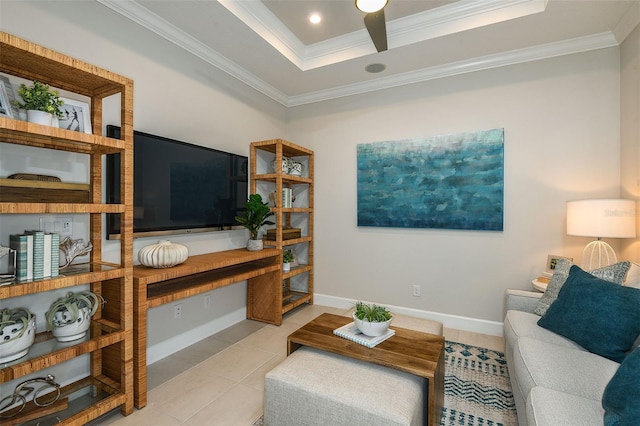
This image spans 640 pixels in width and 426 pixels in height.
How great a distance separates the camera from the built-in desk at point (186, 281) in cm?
181

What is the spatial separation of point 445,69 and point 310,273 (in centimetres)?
271

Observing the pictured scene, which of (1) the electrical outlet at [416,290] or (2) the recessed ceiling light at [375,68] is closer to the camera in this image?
(2) the recessed ceiling light at [375,68]

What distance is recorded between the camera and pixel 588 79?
101 inches

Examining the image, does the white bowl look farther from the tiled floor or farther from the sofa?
the tiled floor

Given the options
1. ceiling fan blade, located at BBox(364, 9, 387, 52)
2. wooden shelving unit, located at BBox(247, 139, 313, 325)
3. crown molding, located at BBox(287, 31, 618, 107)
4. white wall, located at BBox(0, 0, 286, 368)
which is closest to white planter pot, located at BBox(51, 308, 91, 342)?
white wall, located at BBox(0, 0, 286, 368)

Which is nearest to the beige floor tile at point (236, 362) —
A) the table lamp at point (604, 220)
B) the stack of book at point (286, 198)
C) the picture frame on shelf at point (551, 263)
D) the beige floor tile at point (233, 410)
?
the beige floor tile at point (233, 410)

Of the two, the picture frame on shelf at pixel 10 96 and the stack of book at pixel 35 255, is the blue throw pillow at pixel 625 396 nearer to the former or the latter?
the stack of book at pixel 35 255

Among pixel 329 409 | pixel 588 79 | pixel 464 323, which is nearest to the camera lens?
pixel 329 409

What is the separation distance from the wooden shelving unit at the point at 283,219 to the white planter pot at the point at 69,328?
168cm

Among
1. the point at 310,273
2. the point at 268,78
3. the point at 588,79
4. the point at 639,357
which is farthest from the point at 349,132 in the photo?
the point at 639,357

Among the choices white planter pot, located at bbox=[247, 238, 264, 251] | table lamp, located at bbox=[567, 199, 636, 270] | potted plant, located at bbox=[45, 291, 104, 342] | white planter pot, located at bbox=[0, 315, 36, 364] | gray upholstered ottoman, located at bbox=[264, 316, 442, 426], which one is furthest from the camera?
white planter pot, located at bbox=[247, 238, 264, 251]

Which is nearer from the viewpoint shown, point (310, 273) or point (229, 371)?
point (229, 371)

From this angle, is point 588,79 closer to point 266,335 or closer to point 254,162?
point 254,162

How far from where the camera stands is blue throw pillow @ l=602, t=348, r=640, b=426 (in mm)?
915
